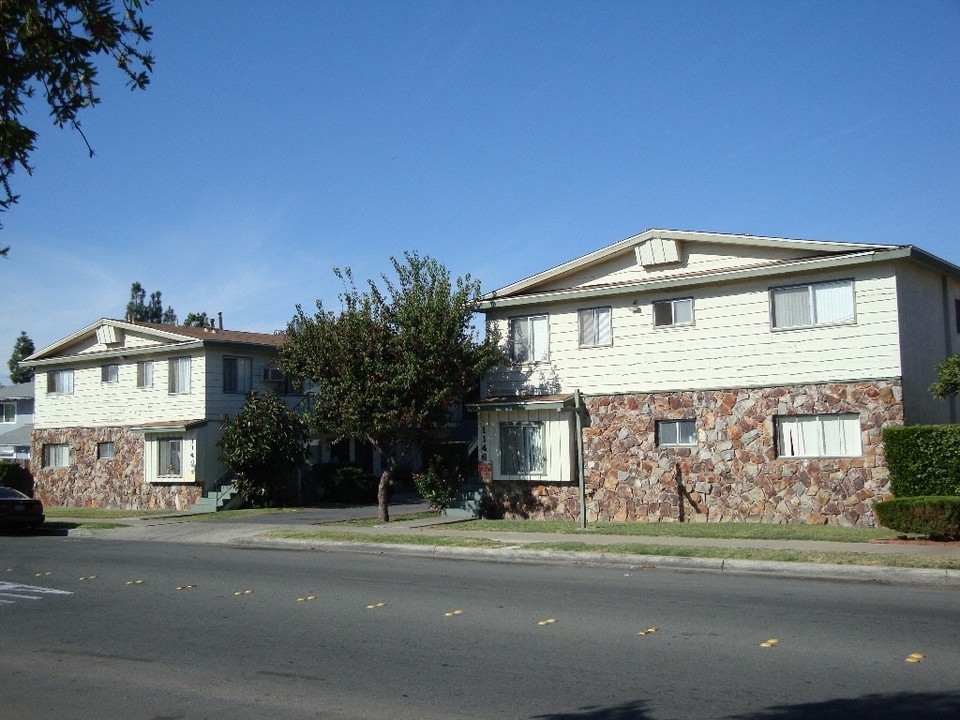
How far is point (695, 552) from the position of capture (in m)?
16.2

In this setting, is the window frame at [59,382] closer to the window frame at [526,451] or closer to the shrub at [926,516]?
the window frame at [526,451]

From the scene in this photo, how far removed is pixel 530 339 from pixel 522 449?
2.84m

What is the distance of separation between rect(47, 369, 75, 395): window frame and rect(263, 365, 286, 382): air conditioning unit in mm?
8487

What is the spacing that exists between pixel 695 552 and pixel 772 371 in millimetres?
6830

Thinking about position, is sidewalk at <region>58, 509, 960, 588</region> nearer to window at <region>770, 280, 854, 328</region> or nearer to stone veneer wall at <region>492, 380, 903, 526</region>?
stone veneer wall at <region>492, 380, 903, 526</region>

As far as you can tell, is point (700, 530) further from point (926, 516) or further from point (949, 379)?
point (949, 379)

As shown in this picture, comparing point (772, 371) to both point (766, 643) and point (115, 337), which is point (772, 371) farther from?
point (115, 337)

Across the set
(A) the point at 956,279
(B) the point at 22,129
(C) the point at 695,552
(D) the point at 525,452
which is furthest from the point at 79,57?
(A) the point at 956,279

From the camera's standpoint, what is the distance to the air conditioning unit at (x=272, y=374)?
35.4m

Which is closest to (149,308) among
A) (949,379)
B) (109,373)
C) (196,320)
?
(196,320)

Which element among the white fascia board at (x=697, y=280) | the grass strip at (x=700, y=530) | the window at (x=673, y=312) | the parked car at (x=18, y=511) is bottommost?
the grass strip at (x=700, y=530)

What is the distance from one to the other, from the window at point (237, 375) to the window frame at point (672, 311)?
17.1 meters

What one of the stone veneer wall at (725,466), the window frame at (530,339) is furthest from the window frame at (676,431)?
the window frame at (530,339)

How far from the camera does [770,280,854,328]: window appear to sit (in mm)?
20859
